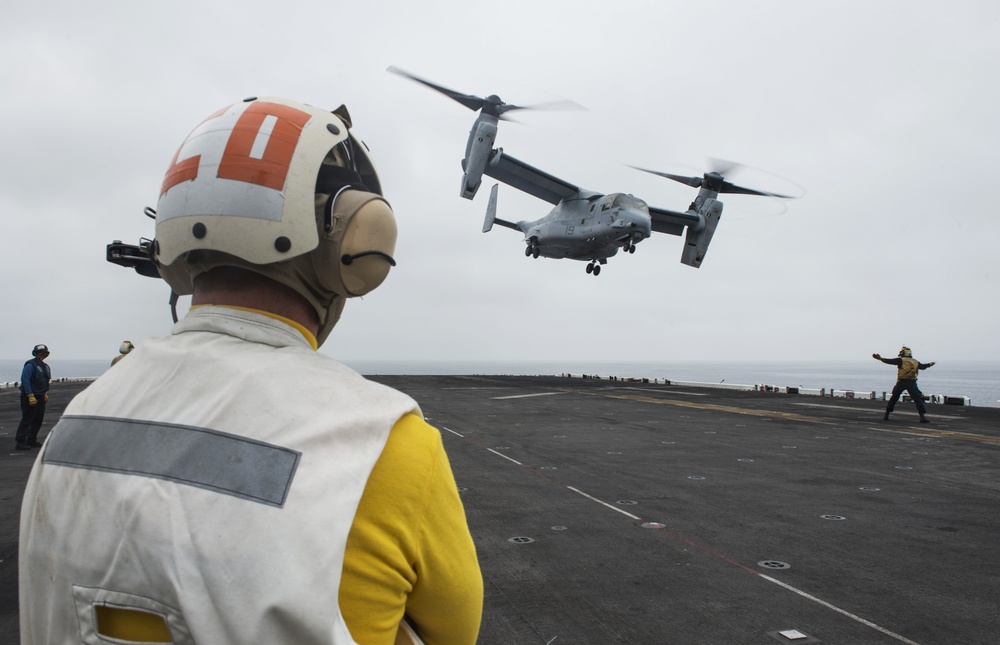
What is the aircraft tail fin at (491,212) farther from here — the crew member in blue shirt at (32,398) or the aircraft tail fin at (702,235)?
the crew member in blue shirt at (32,398)

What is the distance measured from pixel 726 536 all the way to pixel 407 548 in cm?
577

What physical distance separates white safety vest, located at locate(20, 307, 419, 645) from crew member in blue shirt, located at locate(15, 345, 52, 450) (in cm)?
1309

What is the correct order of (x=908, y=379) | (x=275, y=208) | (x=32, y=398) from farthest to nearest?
(x=908, y=379) < (x=32, y=398) < (x=275, y=208)

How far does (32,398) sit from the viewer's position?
11984mm

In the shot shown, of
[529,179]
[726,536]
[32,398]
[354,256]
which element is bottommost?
[32,398]

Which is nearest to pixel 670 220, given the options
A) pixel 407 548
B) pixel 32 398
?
pixel 32 398

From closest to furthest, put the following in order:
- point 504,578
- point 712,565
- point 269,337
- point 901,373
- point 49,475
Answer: point 49,475 → point 269,337 → point 504,578 → point 712,565 → point 901,373

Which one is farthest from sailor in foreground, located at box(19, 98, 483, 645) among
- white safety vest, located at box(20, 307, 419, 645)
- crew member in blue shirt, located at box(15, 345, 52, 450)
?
crew member in blue shirt, located at box(15, 345, 52, 450)

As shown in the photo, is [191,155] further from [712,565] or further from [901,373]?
[901,373]

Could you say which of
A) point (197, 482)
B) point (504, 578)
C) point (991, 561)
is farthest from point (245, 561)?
point (991, 561)

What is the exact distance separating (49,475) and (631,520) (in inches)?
248

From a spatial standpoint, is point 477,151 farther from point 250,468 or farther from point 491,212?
point 250,468

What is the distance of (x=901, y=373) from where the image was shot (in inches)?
704

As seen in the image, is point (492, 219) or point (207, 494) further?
point (492, 219)
